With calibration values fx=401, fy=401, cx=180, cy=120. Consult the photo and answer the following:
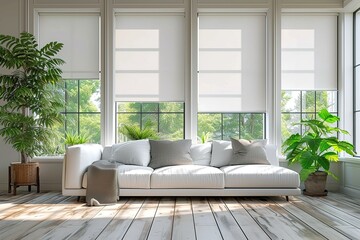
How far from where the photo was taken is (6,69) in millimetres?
6285

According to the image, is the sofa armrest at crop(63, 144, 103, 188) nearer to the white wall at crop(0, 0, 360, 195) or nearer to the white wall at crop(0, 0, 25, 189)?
the white wall at crop(0, 0, 360, 195)

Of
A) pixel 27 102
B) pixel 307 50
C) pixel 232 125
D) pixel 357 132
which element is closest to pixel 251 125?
pixel 232 125

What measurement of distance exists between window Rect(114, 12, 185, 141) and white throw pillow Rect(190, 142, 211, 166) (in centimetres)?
73

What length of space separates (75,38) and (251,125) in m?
3.23

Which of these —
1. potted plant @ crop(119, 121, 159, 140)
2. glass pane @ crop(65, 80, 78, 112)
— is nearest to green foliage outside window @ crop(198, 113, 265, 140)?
potted plant @ crop(119, 121, 159, 140)

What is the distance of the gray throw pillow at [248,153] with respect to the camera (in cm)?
554

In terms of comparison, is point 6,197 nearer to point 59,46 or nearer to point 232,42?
point 59,46

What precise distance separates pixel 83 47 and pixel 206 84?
2.05 m

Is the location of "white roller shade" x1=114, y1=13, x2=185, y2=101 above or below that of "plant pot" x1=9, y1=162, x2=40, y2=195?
above

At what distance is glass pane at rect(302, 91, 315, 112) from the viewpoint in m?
6.55

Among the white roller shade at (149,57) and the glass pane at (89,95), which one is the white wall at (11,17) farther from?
the white roller shade at (149,57)

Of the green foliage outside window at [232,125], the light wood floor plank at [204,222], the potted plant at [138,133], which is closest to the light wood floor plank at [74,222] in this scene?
the light wood floor plank at [204,222]

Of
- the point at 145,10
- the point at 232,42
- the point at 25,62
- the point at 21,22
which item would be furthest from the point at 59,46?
the point at 232,42

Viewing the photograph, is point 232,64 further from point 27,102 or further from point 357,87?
point 27,102
